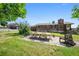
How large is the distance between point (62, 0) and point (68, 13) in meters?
0.29

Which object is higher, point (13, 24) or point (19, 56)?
point (13, 24)

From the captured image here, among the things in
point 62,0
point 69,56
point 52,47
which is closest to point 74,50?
point 69,56

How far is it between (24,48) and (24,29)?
0.40 m

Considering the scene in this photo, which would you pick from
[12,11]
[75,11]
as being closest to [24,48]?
[12,11]

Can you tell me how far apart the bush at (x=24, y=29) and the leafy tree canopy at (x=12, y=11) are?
0.63 ft

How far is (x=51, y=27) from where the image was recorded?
4449mm

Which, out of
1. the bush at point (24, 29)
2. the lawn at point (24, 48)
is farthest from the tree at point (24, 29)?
the lawn at point (24, 48)

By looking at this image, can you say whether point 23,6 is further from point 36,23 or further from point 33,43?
point 33,43

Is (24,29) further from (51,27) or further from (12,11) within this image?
(51,27)

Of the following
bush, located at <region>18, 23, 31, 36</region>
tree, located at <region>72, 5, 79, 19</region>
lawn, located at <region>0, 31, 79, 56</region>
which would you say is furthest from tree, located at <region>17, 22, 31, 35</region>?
tree, located at <region>72, 5, 79, 19</region>

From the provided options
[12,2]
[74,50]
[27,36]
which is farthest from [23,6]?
[74,50]

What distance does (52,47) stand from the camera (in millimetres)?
4383

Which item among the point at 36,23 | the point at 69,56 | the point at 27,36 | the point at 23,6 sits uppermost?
the point at 23,6

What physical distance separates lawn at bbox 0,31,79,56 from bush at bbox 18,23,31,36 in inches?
3.7
